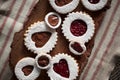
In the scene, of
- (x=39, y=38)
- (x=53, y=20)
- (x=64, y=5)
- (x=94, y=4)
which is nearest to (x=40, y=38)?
(x=39, y=38)

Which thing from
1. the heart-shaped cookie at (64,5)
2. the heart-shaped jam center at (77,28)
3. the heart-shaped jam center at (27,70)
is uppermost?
the heart-shaped cookie at (64,5)

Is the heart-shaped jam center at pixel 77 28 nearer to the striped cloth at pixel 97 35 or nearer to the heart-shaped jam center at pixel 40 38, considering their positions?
the heart-shaped jam center at pixel 40 38

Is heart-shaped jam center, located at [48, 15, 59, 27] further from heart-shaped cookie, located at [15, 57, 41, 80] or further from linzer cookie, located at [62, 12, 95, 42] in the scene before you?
heart-shaped cookie, located at [15, 57, 41, 80]

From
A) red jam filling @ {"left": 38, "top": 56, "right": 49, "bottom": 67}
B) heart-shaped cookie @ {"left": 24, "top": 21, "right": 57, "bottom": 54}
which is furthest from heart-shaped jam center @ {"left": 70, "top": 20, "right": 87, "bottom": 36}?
red jam filling @ {"left": 38, "top": 56, "right": 49, "bottom": 67}

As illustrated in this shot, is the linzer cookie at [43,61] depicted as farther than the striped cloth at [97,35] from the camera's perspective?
No

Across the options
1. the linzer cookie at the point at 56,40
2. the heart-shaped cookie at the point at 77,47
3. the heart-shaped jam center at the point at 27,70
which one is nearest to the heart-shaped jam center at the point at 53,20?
the linzer cookie at the point at 56,40

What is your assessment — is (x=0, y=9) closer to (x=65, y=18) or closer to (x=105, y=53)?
(x=65, y=18)

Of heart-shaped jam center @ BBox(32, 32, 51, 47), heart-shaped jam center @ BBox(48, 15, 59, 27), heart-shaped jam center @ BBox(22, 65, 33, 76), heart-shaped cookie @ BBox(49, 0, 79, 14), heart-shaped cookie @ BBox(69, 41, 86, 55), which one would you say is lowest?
heart-shaped jam center @ BBox(22, 65, 33, 76)

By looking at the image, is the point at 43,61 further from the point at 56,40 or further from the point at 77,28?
the point at 77,28
